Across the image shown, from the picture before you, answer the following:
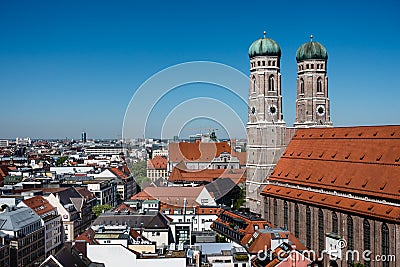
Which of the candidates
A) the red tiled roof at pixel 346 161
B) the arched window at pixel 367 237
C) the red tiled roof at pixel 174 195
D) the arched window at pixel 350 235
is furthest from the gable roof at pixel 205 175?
the arched window at pixel 367 237

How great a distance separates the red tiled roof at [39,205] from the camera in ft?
235

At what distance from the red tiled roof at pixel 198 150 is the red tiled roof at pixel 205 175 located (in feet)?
35.8

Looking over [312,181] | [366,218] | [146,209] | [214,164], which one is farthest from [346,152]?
[214,164]

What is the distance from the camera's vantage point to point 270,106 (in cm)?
8019

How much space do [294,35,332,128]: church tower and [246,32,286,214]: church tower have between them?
5.37 m

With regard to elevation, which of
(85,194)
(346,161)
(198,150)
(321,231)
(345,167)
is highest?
(198,150)

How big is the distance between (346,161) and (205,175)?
182 ft

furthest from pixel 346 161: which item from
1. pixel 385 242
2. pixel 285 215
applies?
pixel 385 242

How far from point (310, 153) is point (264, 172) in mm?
10061

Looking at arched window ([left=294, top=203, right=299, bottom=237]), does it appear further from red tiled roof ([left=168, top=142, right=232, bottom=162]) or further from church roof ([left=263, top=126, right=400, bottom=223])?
red tiled roof ([left=168, top=142, right=232, bottom=162])

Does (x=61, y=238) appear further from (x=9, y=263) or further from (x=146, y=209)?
(x=9, y=263)

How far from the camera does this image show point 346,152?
65.3 metres

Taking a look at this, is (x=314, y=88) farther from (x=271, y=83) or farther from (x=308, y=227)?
(x=308, y=227)

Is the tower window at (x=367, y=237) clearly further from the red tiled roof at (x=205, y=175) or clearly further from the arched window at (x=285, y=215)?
the red tiled roof at (x=205, y=175)
